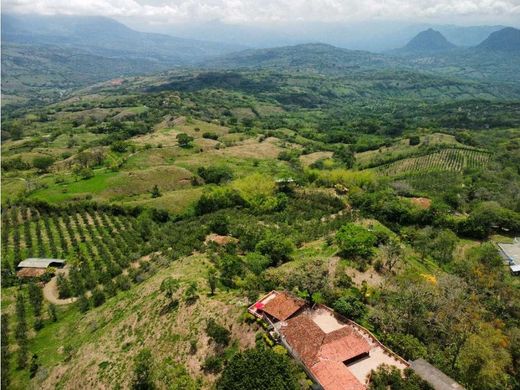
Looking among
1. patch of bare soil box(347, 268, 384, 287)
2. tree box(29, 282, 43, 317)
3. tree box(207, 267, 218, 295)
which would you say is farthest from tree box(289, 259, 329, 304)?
tree box(29, 282, 43, 317)

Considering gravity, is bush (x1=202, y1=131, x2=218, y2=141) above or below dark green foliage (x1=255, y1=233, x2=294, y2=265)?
below

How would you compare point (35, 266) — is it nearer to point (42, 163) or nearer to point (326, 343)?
point (326, 343)

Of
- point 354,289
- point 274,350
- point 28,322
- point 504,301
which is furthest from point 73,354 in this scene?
point 504,301

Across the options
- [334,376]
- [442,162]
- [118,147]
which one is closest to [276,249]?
[334,376]

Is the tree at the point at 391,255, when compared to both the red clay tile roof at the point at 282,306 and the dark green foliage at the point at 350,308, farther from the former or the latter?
the red clay tile roof at the point at 282,306

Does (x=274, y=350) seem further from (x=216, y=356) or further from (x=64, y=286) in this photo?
(x=64, y=286)

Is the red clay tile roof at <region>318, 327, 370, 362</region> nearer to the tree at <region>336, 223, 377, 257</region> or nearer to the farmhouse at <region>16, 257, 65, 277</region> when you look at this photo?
the tree at <region>336, 223, 377, 257</region>
